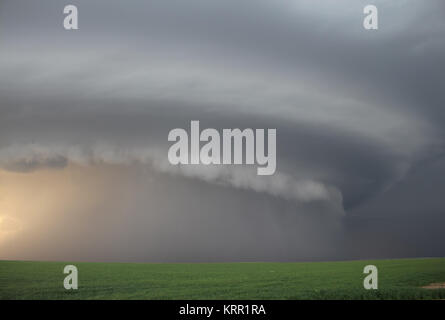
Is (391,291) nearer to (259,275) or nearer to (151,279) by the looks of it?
(259,275)

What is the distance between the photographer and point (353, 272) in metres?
32.2

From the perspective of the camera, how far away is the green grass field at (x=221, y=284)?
2152 cm

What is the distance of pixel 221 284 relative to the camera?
25797 millimetres

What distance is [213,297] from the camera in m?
22.0

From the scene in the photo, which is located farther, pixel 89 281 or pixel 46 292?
pixel 89 281

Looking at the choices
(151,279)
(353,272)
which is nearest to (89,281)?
(151,279)

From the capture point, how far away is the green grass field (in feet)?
70.6

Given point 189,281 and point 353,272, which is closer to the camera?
point 189,281
